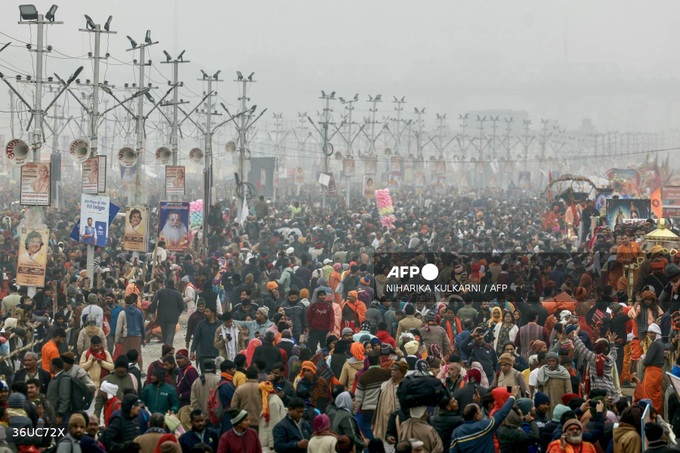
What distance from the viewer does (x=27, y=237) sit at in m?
20.8

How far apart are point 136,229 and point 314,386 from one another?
14.6m

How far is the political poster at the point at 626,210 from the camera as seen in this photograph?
32.5 metres

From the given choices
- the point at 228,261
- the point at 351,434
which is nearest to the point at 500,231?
the point at 228,261

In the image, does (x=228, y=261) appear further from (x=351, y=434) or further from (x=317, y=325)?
(x=351, y=434)

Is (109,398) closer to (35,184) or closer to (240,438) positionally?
(240,438)

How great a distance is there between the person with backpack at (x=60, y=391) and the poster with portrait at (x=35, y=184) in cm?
1064

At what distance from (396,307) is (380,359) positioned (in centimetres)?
533

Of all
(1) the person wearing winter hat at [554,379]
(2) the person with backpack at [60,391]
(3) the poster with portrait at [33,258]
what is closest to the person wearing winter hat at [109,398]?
(2) the person with backpack at [60,391]

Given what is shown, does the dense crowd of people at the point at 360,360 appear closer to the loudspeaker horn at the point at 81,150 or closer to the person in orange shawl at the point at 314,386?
the person in orange shawl at the point at 314,386

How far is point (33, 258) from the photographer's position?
2070 centimetres

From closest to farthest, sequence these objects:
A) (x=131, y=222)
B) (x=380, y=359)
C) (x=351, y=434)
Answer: (x=351, y=434) < (x=380, y=359) < (x=131, y=222)

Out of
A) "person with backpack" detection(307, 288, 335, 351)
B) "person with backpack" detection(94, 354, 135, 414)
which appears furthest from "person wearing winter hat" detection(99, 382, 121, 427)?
"person with backpack" detection(307, 288, 335, 351)

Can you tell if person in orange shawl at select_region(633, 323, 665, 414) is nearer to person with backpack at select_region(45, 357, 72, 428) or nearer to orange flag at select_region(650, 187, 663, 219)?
person with backpack at select_region(45, 357, 72, 428)

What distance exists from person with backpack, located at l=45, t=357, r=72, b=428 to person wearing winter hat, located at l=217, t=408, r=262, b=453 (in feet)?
8.26
